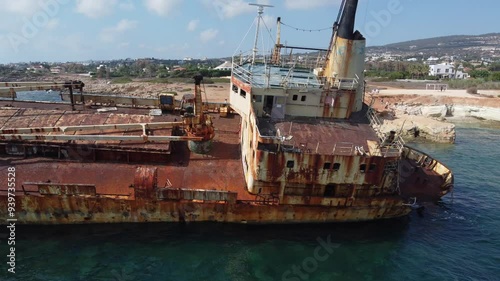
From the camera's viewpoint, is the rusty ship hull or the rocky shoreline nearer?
the rusty ship hull

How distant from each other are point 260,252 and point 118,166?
28.5ft

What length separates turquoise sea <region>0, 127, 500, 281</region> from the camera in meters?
13.7

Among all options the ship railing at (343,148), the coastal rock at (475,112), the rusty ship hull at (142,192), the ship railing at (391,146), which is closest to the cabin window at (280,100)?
the ship railing at (343,148)

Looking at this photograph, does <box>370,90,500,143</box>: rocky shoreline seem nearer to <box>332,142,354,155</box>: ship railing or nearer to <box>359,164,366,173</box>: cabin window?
<box>332,142,354,155</box>: ship railing

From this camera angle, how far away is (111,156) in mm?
17562

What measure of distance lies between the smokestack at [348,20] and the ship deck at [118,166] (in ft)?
29.3

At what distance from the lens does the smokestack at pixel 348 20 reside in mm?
17688

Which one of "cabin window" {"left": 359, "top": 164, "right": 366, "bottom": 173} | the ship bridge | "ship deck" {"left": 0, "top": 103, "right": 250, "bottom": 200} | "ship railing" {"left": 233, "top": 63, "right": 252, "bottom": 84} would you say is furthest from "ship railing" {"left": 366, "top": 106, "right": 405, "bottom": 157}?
"ship railing" {"left": 233, "top": 63, "right": 252, "bottom": 84}

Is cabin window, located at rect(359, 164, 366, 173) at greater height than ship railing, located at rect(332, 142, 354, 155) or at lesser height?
lesser

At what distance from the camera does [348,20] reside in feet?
58.6

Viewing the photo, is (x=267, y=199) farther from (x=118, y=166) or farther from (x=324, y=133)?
(x=118, y=166)

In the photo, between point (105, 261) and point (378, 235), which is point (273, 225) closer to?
point (378, 235)

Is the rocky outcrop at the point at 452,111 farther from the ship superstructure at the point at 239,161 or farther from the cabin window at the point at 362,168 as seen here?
the cabin window at the point at 362,168

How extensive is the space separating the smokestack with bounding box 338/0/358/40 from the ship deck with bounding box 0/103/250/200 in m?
8.93
